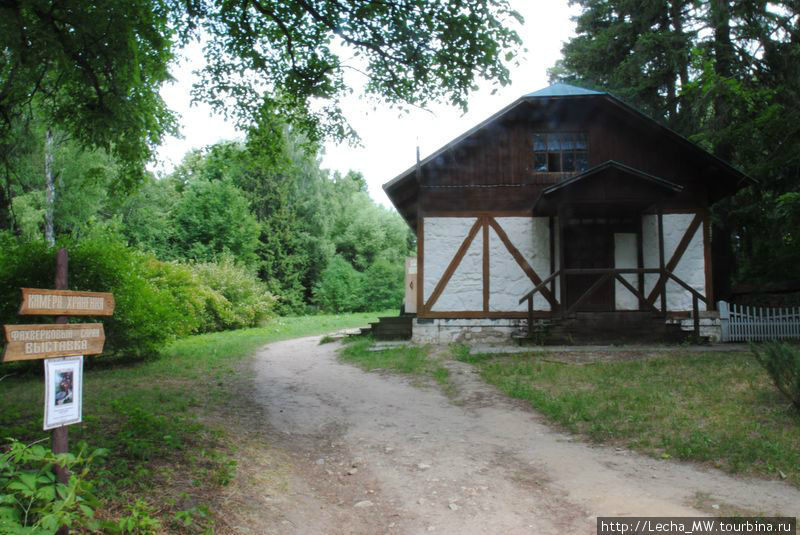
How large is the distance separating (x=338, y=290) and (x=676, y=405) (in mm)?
27860

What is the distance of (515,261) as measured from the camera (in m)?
13.5

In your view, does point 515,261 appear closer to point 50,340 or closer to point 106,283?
point 106,283

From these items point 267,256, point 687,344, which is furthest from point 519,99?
point 267,256

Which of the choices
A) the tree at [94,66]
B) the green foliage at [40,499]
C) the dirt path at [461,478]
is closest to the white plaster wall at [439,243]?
the dirt path at [461,478]

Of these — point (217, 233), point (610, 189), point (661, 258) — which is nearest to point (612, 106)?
point (610, 189)

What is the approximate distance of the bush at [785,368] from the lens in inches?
249

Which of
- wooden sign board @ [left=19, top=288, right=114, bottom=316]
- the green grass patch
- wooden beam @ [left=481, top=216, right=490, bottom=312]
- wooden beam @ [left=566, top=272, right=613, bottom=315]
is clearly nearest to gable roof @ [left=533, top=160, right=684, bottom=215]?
wooden beam @ [left=566, top=272, right=613, bottom=315]

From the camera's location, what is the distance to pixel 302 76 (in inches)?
432

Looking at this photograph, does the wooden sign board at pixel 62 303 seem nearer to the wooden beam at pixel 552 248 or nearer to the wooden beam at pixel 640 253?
the wooden beam at pixel 552 248

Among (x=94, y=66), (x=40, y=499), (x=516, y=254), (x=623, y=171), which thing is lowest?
(x=40, y=499)

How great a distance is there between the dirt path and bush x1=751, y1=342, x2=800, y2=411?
219cm

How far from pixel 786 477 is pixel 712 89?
37.5 ft

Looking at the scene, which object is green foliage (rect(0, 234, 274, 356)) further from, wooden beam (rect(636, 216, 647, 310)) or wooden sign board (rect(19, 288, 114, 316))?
wooden beam (rect(636, 216, 647, 310))

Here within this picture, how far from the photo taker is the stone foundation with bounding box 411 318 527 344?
44.0 ft
